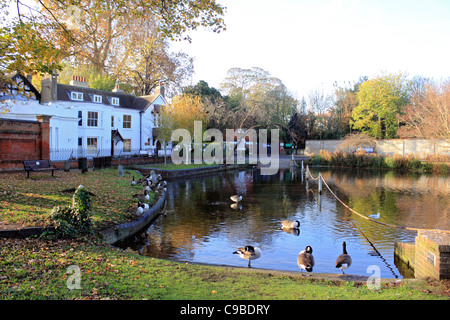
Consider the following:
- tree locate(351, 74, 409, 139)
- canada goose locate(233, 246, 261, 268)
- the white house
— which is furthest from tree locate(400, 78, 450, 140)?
canada goose locate(233, 246, 261, 268)

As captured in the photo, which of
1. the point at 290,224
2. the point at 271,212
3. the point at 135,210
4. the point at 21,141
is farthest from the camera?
the point at 21,141

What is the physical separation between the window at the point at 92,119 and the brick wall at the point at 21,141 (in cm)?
1419

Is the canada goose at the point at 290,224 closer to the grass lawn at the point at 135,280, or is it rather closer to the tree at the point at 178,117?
the grass lawn at the point at 135,280

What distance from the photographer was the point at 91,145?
34969 millimetres

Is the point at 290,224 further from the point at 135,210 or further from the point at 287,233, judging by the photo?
the point at 135,210

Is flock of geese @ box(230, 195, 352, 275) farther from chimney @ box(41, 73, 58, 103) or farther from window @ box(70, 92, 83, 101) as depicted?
window @ box(70, 92, 83, 101)

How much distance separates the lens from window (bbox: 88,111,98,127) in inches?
1347

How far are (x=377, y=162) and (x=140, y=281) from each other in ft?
135

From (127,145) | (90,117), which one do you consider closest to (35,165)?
(90,117)

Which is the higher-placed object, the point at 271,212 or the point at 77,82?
the point at 77,82

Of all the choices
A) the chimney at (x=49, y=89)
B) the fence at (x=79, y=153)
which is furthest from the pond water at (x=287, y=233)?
the chimney at (x=49, y=89)

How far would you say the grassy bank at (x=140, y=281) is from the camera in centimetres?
489

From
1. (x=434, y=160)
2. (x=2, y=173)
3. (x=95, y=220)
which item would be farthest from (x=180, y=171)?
(x=434, y=160)

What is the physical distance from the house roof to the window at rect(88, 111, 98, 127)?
1359mm
